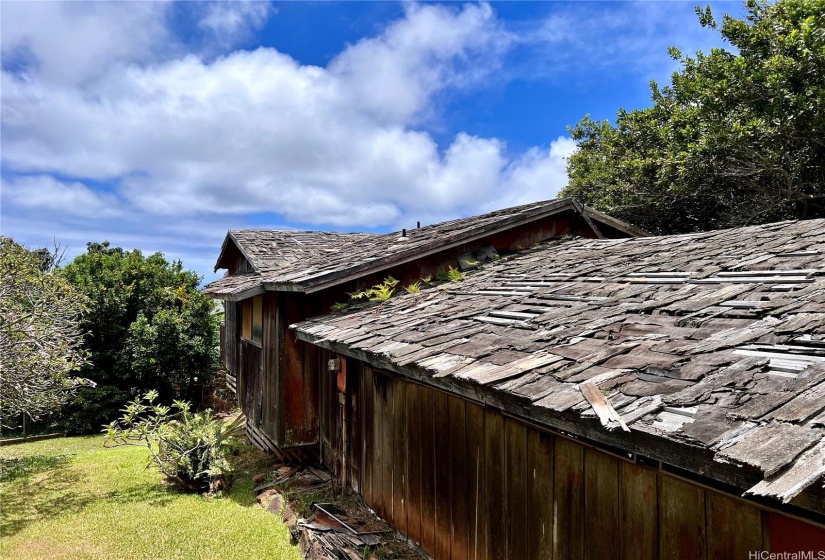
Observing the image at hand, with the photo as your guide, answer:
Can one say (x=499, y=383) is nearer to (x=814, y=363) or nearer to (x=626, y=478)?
(x=626, y=478)

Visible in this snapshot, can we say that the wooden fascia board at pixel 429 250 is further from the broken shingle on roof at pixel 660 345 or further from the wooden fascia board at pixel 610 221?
the broken shingle on roof at pixel 660 345

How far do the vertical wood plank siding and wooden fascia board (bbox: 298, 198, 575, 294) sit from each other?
5.68ft

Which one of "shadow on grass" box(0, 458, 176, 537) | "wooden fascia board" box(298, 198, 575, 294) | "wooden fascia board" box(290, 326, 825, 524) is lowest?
"shadow on grass" box(0, 458, 176, 537)

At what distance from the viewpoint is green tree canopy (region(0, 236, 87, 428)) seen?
8.89 m

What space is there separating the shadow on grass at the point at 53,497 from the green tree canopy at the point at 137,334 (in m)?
5.27

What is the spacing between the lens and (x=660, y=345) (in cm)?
333

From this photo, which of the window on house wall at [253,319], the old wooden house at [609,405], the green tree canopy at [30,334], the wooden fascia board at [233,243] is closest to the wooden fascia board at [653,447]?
the old wooden house at [609,405]

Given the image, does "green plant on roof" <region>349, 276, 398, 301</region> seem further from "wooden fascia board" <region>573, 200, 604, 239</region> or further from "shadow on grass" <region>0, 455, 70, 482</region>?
"shadow on grass" <region>0, 455, 70, 482</region>

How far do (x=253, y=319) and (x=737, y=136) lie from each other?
12.9 m

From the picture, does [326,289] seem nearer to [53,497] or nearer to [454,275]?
[454,275]

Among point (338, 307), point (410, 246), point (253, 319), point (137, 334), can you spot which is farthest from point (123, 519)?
point (137, 334)

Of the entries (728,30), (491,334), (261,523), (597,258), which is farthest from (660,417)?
(728,30)

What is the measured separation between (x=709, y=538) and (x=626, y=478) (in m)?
0.55

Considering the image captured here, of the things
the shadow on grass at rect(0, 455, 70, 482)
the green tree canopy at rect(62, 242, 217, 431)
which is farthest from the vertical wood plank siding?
the green tree canopy at rect(62, 242, 217, 431)
